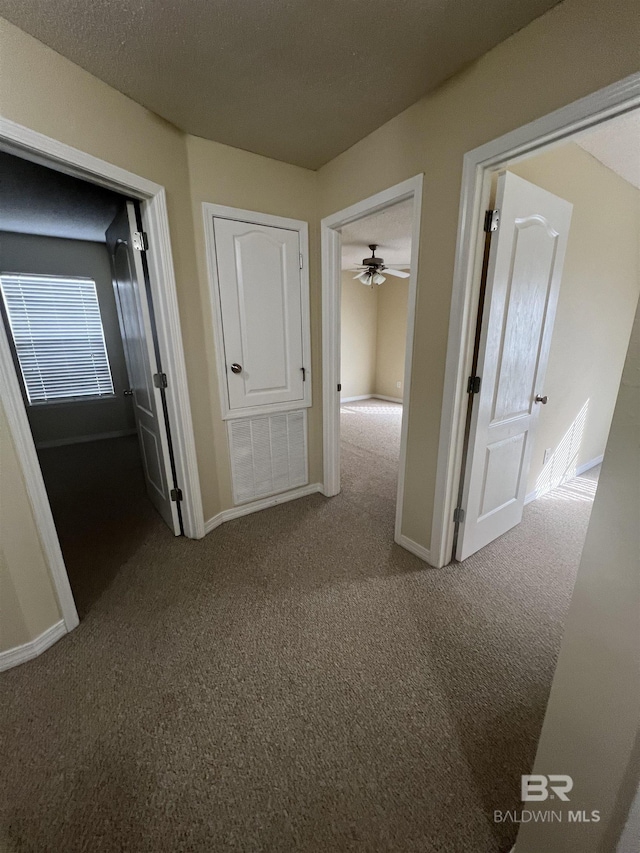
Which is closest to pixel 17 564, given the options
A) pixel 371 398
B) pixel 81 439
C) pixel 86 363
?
pixel 81 439

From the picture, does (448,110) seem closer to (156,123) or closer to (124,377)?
(156,123)

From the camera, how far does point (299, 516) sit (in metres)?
2.53

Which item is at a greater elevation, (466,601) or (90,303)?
(90,303)

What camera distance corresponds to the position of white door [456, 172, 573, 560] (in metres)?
1.62

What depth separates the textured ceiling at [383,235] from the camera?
9.20ft

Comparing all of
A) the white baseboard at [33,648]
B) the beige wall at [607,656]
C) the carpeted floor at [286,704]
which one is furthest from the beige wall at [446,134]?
the white baseboard at [33,648]

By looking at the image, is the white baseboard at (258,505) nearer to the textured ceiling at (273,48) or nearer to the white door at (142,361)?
the white door at (142,361)

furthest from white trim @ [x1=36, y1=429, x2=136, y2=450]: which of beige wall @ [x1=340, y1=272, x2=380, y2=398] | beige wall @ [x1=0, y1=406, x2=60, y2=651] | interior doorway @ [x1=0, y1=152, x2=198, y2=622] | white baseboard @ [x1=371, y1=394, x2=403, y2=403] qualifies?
white baseboard @ [x1=371, y1=394, x2=403, y2=403]

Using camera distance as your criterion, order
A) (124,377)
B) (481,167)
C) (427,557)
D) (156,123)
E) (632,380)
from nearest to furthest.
→ (632,380), (481,167), (156,123), (427,557), (124,377)

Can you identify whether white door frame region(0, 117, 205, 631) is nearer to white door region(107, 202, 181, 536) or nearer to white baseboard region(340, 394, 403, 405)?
white door region(107, 202, 181, 536)

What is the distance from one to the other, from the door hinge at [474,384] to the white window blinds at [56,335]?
4310mm

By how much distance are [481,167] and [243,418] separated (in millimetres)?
1912

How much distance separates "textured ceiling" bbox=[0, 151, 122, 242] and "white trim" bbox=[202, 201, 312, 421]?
24.9 inches

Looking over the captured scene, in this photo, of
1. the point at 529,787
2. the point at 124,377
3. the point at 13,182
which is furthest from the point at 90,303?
the point at 529,787
